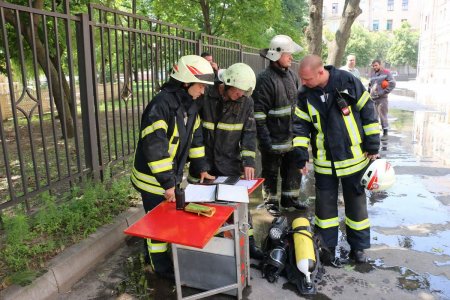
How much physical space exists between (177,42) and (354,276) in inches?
176

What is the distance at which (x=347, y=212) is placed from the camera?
3709mm

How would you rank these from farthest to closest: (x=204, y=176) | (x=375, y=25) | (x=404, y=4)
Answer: (x=375, y=25) → (x=404, y=4) → (x=204, y=176)

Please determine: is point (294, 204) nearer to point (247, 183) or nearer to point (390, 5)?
point (247, 183)

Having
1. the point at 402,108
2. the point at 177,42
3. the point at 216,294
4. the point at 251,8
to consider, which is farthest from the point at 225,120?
the point at 402,108

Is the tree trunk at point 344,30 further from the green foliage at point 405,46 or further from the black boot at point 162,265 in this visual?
the green foliage at point 405,46

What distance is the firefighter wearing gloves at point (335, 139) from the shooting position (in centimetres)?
343

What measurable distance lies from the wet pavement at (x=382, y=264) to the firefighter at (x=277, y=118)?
29 centimetres

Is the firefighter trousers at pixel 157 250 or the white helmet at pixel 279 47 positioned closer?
the firefighter trousers at pixel 157 250

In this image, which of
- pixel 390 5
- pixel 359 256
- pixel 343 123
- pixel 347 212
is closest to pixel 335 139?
pixel 343 123

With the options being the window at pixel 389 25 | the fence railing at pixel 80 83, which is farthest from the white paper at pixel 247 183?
the window at pixel 389 25

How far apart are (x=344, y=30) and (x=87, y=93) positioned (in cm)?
1147

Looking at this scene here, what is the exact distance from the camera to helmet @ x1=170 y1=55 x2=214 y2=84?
9.77 feet

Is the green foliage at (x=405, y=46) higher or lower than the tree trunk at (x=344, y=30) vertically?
higher

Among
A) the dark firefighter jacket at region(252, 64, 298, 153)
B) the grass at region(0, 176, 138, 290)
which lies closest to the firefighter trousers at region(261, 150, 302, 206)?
the dark firefighter jacket at region(252, 64, 298, 153)
